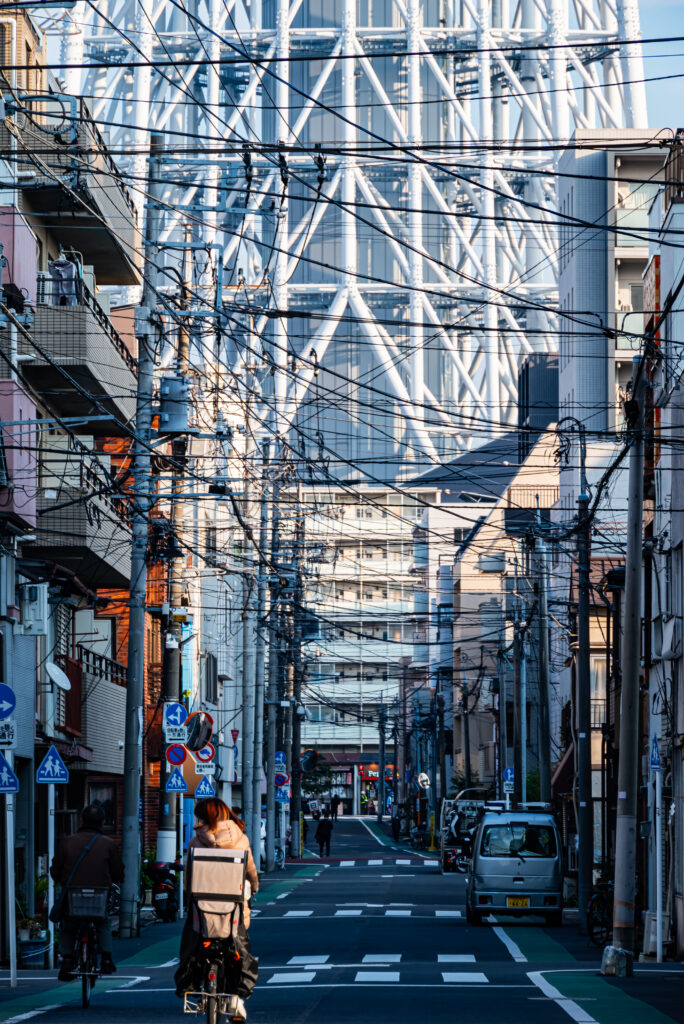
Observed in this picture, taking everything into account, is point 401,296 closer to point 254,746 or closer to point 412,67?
point 412,67

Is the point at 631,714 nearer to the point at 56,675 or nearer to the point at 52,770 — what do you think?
the point at 52,770

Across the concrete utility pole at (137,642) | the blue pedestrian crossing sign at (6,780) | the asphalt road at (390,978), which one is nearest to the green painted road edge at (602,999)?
the asphalt road at (390,978)

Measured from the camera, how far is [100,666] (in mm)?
42344

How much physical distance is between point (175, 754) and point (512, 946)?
24.2 ft

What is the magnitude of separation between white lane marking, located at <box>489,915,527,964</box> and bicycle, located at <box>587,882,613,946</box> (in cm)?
120

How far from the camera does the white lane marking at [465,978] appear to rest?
18844 millimetres

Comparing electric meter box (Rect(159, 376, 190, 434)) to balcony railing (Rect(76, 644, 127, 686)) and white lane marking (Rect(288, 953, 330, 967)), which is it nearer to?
white lane marking (Rect(288, 953, 330, 967))

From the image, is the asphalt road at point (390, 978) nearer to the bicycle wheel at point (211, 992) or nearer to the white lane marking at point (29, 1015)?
the white lane marking at point (29, 1015)

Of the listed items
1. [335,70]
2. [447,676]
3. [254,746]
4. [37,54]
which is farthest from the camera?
[335,70]

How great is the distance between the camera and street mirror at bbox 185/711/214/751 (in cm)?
A: 3133

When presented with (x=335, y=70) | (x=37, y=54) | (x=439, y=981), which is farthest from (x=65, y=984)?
(x=335, y=70)

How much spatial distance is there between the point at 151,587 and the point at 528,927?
21.0 meters

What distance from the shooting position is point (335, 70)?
435 feet

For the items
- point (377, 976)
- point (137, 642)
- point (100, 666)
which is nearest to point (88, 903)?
point (377, 976)
